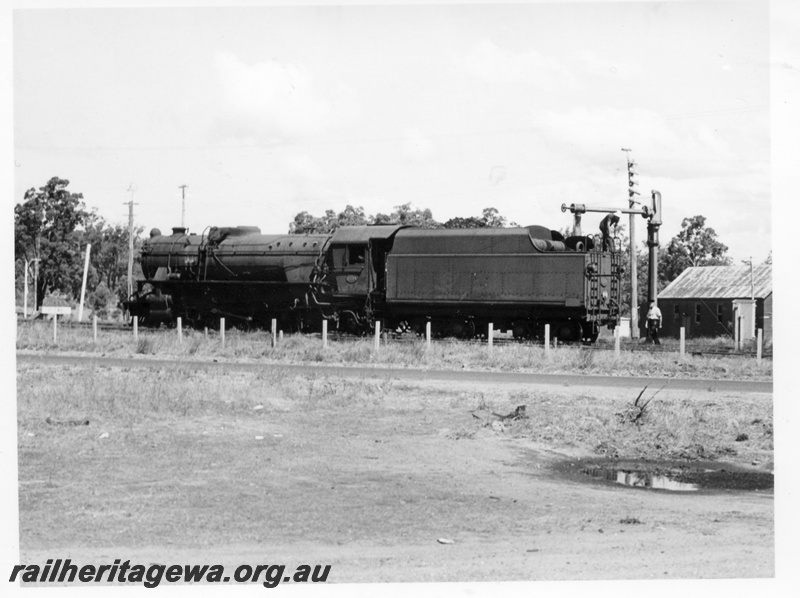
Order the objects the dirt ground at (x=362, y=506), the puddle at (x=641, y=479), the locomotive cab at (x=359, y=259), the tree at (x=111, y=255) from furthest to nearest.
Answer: the tree at (x=111, y=255) → the locomotive cab at (x=359, y=259) → the puddle at (x=641, y=479) → the dirt ground at (x=362, y=506)

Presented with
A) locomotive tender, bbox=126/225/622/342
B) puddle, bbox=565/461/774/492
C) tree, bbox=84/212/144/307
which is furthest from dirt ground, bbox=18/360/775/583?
tree, bbox=84/212/144/307

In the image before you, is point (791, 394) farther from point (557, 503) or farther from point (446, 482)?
point (446, 482)

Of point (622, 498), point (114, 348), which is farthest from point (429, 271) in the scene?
point (622, 498)

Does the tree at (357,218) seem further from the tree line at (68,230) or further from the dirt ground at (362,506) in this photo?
the dirt ground at (362,506)

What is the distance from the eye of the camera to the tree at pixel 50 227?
1861 inches

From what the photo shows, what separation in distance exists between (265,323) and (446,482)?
66.5 ft

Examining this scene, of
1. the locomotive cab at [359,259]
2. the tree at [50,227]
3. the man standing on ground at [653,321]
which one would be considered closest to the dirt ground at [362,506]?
the man standing on ground at [653,321]

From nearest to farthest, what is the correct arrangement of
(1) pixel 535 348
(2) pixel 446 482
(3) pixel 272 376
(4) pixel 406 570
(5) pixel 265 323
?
(4) pixel 406 570 → (2) pixel 446 482 → (3) pixel 272 376 → (1) pixel 535 348 → (5) pixel 265 323

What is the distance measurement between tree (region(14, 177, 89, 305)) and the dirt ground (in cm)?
3674

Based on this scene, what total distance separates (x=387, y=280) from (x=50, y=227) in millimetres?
27925

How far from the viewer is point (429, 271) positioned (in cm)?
2730

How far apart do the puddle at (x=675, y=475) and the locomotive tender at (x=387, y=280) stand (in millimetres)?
14374

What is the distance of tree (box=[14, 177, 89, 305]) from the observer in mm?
47281

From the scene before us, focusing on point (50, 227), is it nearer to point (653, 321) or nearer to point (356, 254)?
point (356, 254)
